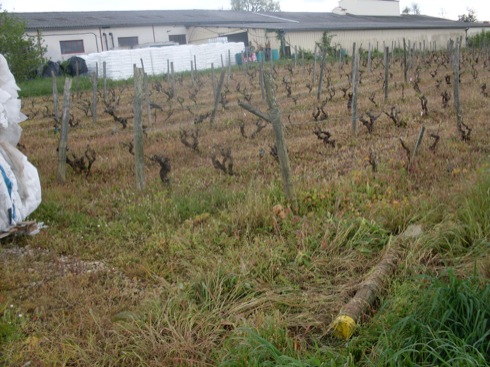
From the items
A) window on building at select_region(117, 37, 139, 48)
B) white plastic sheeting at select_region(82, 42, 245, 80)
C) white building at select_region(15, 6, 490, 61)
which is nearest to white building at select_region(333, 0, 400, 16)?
white building at select_region(15, 6, 490, 61)

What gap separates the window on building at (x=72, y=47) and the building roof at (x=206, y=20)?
3.45 feet

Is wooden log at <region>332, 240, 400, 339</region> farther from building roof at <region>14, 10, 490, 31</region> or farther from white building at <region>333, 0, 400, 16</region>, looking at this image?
white building at <region>333, 0, 400, 16</region>

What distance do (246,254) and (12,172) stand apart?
3195 millimetres

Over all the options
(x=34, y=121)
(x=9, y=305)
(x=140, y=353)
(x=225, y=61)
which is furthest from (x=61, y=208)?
(x=225, y=61)

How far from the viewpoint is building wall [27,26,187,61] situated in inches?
1378

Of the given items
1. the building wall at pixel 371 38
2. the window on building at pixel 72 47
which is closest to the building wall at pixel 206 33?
the building wall at pixel 371 38

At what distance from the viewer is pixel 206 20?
42.4 meters

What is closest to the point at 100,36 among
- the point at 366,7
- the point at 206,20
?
the point at 206,20

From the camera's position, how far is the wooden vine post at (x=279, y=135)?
5832 millimetres

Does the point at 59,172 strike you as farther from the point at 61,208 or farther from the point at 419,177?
the point at 419,177

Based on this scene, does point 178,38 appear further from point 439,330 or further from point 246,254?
point 439,330

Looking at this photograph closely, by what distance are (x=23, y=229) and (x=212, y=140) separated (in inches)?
210

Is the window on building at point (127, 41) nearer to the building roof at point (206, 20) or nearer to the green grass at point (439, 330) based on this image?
the building roof at point (206, 20)

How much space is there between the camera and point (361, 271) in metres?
4.56
